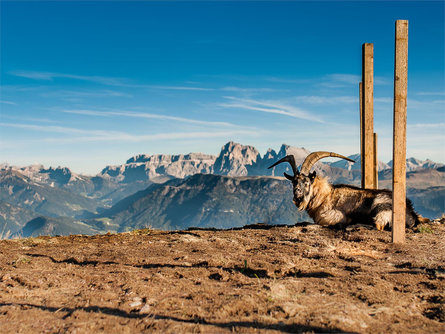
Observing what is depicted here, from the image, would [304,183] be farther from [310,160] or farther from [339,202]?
[339,202]

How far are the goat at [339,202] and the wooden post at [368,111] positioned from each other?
1.40 meters

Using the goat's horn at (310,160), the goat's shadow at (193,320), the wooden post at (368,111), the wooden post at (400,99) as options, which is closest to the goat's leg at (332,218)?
the goat's horn at (310,160)

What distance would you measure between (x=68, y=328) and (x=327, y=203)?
40.4ft

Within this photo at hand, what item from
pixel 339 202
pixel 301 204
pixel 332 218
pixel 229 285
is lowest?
pixel 229 285

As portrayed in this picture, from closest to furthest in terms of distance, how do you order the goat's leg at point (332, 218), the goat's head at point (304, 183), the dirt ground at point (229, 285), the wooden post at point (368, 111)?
the dirt ground at point (229, 285), the goat's leg at point (332, 218), the goat's head at point (304, 183), the wooden post at point (368, 111)

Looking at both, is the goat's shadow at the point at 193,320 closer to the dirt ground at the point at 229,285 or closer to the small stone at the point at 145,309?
the dirt ground at the point at 229,285

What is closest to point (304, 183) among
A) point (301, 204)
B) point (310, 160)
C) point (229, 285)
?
point (301, 204)

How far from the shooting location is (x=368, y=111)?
640 inches

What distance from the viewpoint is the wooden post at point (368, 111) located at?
1576 cm

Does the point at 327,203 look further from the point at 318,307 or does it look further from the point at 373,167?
the point at 318,307

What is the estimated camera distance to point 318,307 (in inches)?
253

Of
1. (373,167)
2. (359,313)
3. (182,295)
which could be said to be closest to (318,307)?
(359,313)

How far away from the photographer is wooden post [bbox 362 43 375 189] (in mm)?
15758

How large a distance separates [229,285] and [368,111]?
11757 mm
